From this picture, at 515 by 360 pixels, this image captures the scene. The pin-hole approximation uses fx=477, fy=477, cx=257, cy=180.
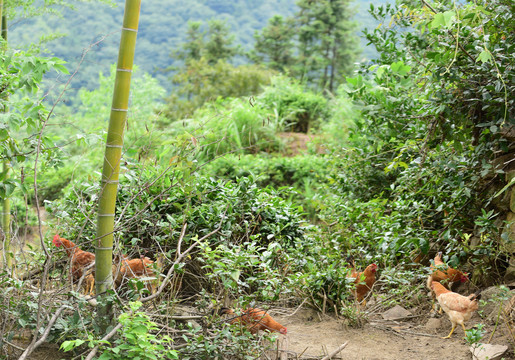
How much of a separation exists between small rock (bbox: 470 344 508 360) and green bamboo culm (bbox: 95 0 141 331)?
6.97ft

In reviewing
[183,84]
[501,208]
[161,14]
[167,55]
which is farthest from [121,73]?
[161,14]

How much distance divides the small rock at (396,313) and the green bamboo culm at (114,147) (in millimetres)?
2226

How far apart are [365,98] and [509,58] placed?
161 cm

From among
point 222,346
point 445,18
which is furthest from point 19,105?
point 445,18

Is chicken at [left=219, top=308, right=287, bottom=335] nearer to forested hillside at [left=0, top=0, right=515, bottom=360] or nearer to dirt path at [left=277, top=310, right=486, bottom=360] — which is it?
forested hillside at [left=0, top=0, right=515, bottom=360]

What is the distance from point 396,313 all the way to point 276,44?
24.5m

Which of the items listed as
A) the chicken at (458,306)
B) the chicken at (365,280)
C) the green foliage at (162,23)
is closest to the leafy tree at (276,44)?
the green foliage at (162,23)

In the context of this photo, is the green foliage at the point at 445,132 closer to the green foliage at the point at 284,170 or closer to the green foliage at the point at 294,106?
the green foliage at the point at 284,170

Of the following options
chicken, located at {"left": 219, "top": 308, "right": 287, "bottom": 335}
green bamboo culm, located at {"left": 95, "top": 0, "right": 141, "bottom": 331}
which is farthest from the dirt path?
green bamboo culm, located at {"left": 95, "top": 0, "right": 141, "bottom": 331}

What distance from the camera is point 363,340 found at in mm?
3252

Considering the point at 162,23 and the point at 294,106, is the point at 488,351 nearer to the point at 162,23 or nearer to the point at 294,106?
the point at 294,106

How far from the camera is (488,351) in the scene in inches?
110

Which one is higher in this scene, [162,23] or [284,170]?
[162,23]

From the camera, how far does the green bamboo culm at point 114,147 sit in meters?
2.43
